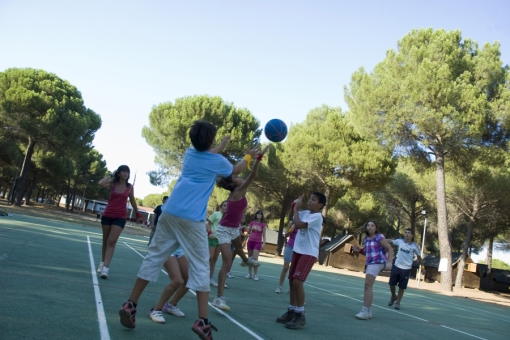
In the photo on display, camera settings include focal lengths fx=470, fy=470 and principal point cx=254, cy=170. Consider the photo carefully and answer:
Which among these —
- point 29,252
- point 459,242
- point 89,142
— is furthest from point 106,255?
point 459,242

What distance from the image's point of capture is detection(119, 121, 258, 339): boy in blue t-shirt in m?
4.01

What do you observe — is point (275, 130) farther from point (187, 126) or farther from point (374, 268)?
point (187, 126)

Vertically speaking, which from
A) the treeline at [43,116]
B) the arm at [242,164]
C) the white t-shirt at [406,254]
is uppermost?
the treeline at [43,116]

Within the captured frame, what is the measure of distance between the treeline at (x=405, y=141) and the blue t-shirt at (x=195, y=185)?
65.4 ft

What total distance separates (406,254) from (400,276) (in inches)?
23.1

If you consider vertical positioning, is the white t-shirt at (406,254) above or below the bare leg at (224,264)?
above

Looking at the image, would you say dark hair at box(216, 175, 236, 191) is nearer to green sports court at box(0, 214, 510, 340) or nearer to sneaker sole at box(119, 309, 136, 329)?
green sports court at box(0, 214, 510, 340)

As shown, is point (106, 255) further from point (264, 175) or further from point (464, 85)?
point (264, 175)

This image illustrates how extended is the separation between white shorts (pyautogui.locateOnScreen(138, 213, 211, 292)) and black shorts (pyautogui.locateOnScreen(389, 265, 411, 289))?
23.5 ft

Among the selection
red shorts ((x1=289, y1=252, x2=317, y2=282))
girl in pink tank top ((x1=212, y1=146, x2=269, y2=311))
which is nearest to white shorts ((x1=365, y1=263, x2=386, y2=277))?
Result: red shorts ((x1=289, y1=252, x2=317, y2=282))

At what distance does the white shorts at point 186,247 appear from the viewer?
4020 mm

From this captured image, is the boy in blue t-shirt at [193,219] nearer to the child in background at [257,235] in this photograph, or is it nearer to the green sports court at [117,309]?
the green sports court at [117,309]

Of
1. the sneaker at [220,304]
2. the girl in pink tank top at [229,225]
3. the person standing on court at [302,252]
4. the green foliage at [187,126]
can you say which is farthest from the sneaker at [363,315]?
the green foliage at [187,126]

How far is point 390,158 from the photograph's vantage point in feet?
99.2
